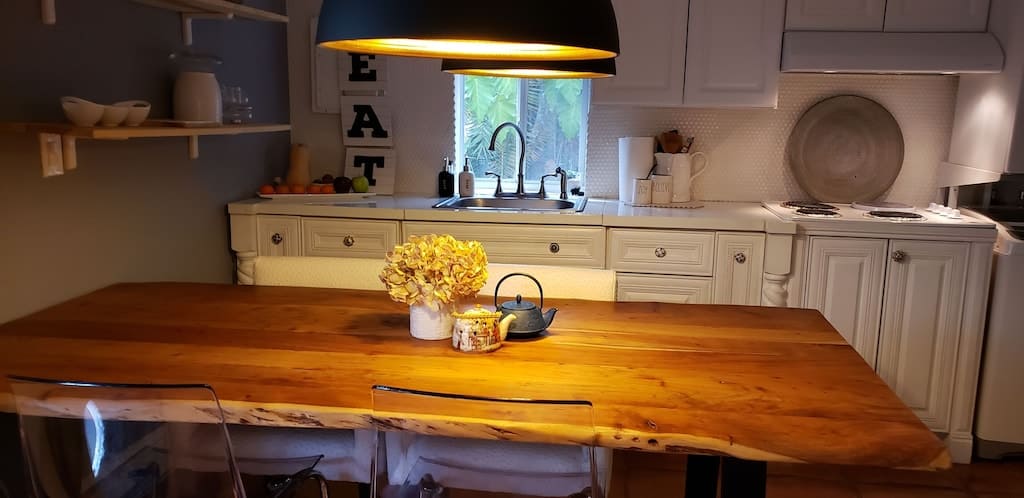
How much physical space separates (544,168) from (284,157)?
→ 1215 millimetres

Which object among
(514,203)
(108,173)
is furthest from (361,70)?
(108,173)

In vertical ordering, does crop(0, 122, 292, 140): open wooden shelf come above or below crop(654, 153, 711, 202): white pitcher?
above

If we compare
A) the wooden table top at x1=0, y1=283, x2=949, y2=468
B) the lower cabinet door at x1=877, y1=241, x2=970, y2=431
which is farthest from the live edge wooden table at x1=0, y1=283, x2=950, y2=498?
the lower cabinet door at x1=877, y1=241, x2=970, y2=431

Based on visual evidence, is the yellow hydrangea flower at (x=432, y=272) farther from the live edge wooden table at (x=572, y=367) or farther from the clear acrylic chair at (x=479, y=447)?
the clear acrylic chair at (x=479, y=447)

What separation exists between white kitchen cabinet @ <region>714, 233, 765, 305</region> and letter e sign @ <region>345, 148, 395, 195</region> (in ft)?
5.06

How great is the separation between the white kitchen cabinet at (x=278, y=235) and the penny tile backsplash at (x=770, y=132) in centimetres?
132

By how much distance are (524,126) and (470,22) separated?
2.62m

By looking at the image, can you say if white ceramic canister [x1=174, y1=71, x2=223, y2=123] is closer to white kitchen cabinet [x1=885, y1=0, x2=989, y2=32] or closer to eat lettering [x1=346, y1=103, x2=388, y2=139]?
eat lettering [x1=346, y1=103, x2=388, y2=139]

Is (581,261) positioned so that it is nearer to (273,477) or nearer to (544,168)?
(544,168)

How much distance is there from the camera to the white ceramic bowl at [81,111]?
6.31ft

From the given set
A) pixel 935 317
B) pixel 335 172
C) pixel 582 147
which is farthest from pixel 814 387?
pixel 335 172

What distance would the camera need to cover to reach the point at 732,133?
11.4 feet

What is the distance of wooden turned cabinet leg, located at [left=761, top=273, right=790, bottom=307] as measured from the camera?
9.70 feet

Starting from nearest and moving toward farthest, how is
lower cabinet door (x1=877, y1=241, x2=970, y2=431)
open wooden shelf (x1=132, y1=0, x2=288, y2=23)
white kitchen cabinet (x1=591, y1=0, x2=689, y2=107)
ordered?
open wooden shelf (x1=132, y1=0, x2=288, y2=23) < lower cabinet door (x1=877, y1=241, x2=970, y2=431) < white kitchen cabinet (x1=591, y1=0, x2=689, y2=107)
